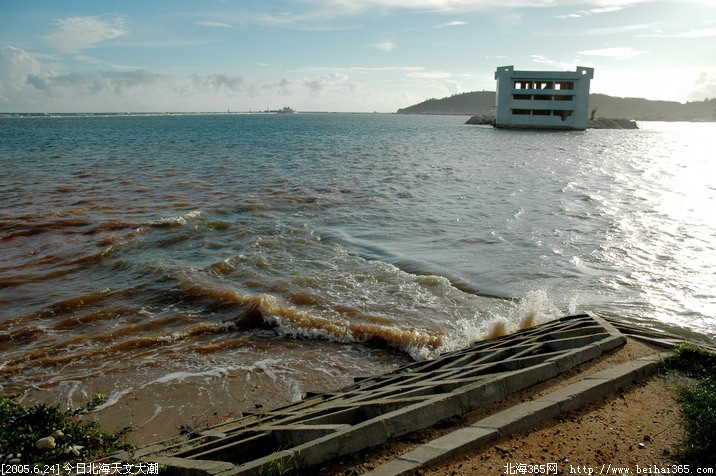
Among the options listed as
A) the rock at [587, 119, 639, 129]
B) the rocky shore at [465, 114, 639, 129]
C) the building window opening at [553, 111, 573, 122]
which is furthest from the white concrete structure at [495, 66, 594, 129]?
the rock at [587, 119, 639, 129]

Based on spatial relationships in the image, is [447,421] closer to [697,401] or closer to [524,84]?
[697,401]

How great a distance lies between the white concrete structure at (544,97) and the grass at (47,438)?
86.0m

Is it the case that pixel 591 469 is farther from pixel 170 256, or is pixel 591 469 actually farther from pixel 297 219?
pixel 297 219

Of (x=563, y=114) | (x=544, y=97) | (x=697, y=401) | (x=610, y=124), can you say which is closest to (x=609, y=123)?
(x=610, y=124)

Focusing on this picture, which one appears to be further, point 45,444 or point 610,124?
point 610,124

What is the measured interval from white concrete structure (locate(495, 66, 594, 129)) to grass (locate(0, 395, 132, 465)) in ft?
282

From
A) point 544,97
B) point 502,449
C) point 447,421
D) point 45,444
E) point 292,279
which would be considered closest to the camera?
point 502,449

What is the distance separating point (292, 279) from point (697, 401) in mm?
9375

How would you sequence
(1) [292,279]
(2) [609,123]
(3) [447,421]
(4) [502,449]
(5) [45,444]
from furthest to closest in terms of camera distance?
(2) [609,123] → (1) [292,279] → (5) [45,444] → (3) [447,421] → (4) [502,449]

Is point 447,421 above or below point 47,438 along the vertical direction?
above

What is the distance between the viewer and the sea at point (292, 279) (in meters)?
8.27

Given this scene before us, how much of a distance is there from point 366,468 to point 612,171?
37536 millimetres

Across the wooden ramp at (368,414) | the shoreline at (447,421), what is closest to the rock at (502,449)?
the shoreline at (447,421)

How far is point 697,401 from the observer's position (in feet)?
15.8
